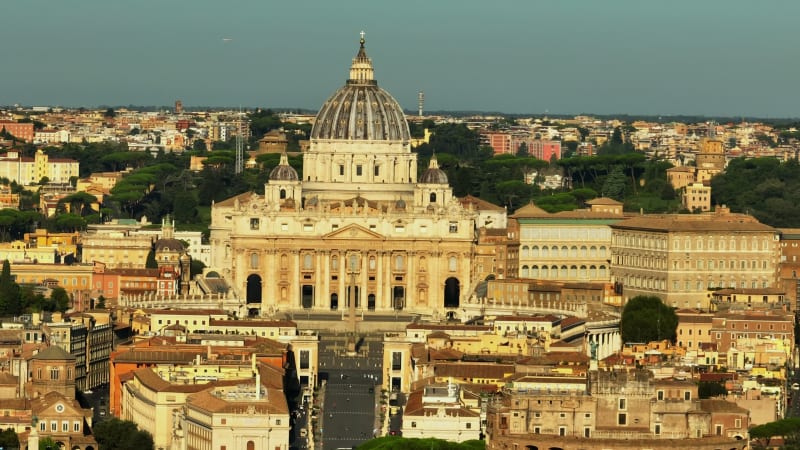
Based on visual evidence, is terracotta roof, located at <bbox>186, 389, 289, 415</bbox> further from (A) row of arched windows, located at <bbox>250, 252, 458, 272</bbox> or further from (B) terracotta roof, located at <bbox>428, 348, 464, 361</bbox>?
(A) row of arched windows, located at <bbox>250, 252, 458, 272</bbox>

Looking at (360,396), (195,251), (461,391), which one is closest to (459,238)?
(195,251)

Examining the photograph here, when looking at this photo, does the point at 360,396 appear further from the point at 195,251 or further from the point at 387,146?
the point at 195,251

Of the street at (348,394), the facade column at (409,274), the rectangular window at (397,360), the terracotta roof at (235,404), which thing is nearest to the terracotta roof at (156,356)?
the street at (348,394)

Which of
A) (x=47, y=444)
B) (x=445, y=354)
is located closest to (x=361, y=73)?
(x=445, y=354)

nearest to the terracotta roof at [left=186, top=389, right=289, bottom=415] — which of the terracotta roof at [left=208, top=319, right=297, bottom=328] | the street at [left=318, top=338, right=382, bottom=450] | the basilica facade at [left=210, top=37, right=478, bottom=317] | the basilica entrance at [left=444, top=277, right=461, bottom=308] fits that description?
the street at [left=318, top=338, right=382, bottom=450]

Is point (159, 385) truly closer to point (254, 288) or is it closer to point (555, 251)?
point (254, 288)

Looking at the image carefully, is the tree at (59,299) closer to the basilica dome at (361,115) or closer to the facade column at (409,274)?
the facade column at (409,274)
